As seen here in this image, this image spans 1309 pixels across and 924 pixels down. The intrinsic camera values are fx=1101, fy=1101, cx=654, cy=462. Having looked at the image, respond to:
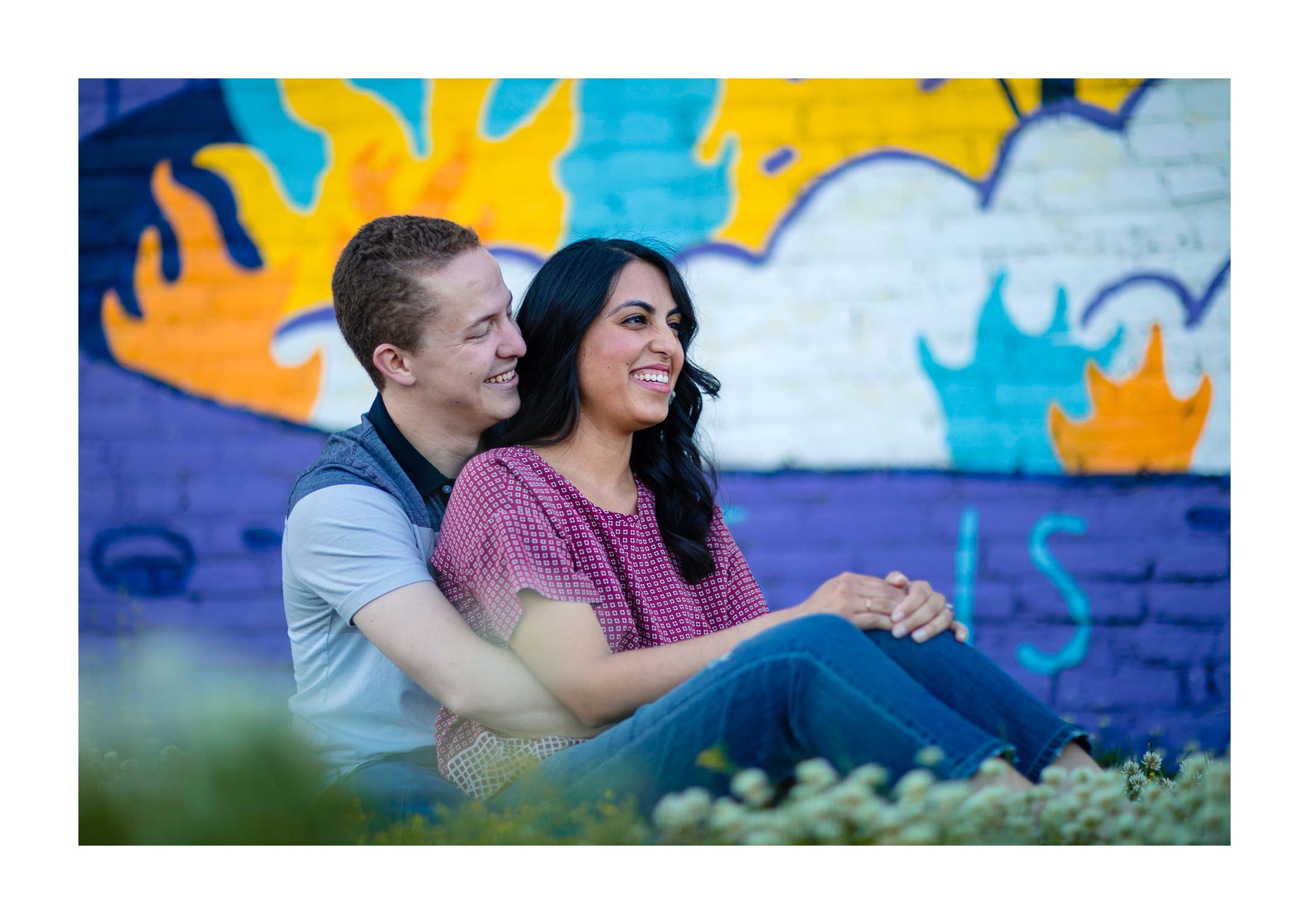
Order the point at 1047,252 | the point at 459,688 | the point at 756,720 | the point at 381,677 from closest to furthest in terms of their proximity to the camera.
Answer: the point at 756,720
the point at 459,688
the point at 381,677
the point at 1047,252

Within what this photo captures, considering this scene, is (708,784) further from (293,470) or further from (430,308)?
(293,470)

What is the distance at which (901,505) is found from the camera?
9.85 ft

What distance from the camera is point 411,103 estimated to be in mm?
3006

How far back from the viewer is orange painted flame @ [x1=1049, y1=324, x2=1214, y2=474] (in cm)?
296

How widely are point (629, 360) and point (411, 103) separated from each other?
1.37m

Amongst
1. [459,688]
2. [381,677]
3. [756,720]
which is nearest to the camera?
[756,720]

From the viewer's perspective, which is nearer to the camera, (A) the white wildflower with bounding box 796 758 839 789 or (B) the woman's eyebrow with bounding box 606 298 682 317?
(A) the white wildflower with bounding box 796 758 839 789

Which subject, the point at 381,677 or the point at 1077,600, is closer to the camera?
the point at 381,677

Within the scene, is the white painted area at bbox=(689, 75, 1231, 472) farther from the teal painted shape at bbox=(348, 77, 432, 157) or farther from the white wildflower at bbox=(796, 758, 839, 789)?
the white wildflower at bbox=(796, 758, 839, 789)

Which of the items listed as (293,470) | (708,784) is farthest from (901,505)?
(293,470)

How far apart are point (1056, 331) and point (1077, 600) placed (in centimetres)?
73

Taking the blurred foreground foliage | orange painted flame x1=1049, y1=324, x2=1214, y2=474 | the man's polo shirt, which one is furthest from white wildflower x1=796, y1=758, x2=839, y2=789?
orange painted flame x1=1049, y1=324, x2=1214, y2=474

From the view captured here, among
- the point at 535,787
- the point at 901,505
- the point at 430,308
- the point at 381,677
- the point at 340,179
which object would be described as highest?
the point at 340,179

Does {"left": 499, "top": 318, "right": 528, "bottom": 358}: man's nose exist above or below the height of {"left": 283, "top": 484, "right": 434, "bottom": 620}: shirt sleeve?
above
